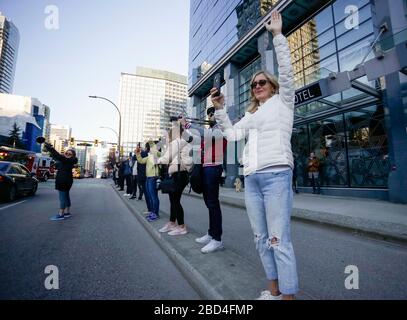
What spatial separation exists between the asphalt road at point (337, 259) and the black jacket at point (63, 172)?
3366mm

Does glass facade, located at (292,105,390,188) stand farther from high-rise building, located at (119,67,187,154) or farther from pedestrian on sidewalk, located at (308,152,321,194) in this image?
high-rise building, located at (119,67,187,154)

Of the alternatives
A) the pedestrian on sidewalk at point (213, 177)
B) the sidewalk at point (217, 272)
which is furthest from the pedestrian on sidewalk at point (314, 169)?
the sidewalk at point (217, 272)

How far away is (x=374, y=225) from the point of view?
15.8ft

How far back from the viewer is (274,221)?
5.80 feet

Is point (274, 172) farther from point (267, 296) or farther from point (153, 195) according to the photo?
point (153, 195)

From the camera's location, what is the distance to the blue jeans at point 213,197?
3348 mm

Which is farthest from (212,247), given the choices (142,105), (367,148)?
(142,105)

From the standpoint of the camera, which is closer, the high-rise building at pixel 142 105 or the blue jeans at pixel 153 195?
the blue jeans at pixel 153 195

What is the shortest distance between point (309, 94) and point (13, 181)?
12.4 metres

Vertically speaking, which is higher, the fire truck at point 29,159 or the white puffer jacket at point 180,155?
the fire truck at point 29,159

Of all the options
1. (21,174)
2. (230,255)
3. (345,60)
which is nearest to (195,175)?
(230,255)

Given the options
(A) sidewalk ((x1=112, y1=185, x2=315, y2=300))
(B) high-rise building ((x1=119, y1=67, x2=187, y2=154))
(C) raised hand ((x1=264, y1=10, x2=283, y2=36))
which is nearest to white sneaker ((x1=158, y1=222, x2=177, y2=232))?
(A) sidewalk ((x1=112, y1=185, x2=315, y2=300))

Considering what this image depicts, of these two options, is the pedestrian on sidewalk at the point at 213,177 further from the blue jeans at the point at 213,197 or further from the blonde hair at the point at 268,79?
the blonde hair at the point at 268,79

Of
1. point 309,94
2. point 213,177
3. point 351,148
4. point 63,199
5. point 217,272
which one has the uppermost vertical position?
point 309,94
